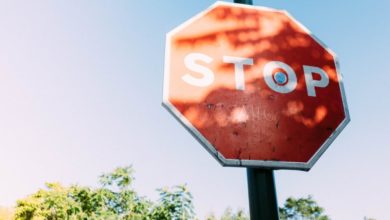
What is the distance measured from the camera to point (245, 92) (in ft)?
3.87

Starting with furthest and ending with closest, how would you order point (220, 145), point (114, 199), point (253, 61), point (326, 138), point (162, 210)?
1. point (114, 199)
2. point (162, 210)
3. point (253, 61)
4. point (326, 138)
5. point (220, 145)

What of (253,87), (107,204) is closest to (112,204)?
(107,204)

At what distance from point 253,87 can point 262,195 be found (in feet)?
1.37

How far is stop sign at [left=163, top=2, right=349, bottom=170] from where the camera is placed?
106cm

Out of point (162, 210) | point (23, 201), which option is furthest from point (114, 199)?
point (23, 201)

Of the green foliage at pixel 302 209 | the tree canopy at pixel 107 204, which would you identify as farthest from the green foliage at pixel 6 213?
the green foliage at pixel 302 209

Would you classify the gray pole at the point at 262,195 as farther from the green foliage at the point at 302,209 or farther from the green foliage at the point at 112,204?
the green foliage at the point at 302,209

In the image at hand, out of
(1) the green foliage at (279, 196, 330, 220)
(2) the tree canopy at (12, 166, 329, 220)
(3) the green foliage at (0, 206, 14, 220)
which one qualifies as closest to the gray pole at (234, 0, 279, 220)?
(2) the tree canopy at (12, 166, 329, 220)

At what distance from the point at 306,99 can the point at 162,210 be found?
8.20 meters

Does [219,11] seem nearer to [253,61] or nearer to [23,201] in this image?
[253,61]

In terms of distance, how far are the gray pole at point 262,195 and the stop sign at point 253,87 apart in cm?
5

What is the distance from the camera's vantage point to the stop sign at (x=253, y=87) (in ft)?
3.49

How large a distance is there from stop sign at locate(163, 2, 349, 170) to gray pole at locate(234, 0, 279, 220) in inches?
2.1

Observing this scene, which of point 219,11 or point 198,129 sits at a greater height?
point 219,11
